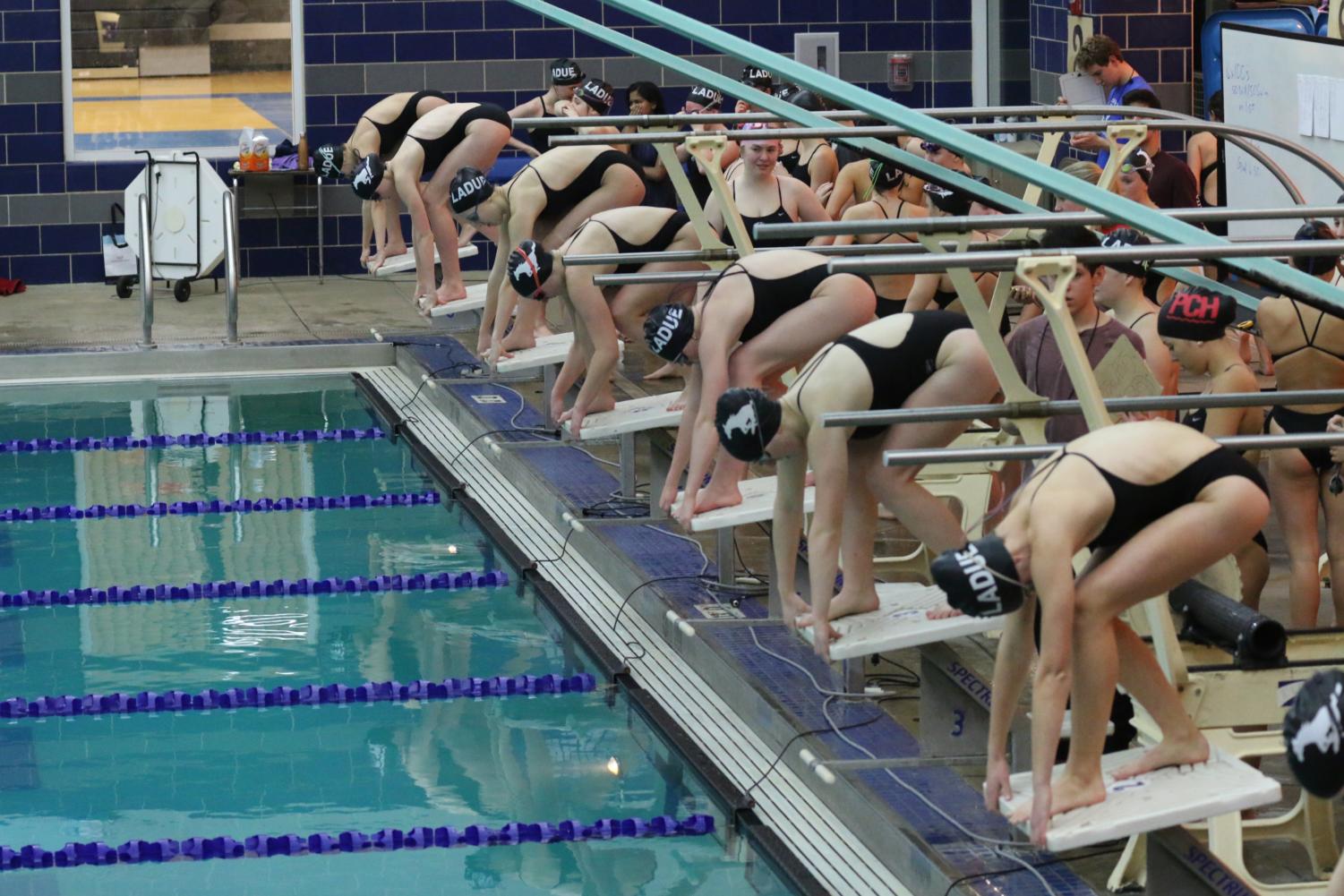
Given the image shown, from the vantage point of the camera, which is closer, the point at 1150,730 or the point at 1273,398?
the point at 1150,730

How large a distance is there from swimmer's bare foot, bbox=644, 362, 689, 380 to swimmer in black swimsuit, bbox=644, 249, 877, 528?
12.2 feet

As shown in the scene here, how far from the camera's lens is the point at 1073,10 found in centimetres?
1280

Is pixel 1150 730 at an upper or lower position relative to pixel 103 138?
lower

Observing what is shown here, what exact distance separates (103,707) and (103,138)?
9.27 metres

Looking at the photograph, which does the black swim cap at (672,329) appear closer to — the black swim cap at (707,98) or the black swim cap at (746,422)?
the black swim cap at (746,422)

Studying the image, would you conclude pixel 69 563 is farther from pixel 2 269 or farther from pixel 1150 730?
pixel 2 269

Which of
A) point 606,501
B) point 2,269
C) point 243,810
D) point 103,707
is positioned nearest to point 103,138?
point 2,269

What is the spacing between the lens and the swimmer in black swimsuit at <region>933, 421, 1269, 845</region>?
13.0 feet

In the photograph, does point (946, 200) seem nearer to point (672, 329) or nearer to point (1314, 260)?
point (672, 329)

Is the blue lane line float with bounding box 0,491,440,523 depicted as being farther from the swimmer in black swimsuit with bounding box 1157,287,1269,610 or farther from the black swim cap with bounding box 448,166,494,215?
the swimmer in black swimsuit with bounding box 1157,287,1269,610

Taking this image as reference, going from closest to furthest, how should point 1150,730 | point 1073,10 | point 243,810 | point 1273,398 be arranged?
point 1150,730, point 1273,398, point 243,810, point 1073,10

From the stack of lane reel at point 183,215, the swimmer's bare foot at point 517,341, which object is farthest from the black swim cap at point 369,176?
the stack of lane reel at point 183,215

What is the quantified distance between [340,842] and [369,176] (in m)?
5.85

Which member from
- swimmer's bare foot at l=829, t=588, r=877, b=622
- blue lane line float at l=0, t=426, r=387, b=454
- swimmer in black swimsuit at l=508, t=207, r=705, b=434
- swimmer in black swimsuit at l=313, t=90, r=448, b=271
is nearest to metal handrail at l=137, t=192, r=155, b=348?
swimmer in black swimsuit at l=313, t=90, r=448, b=271
